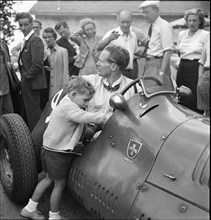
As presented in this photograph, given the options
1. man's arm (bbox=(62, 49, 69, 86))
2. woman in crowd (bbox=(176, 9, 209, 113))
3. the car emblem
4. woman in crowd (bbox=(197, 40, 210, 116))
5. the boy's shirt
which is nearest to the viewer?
the car emblem

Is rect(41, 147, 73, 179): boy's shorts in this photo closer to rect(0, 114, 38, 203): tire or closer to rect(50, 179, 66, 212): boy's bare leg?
rect(50, 179, 66, 212): boy's bare leg

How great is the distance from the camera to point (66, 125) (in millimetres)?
3096

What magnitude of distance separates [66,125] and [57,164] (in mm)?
333

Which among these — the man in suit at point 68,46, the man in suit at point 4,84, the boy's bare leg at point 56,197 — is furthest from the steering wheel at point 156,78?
the man in suit at point 68,46

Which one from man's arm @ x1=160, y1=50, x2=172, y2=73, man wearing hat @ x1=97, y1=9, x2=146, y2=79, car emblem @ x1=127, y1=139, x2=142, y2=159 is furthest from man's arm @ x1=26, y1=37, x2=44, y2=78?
car emblem @ x1=127, y1=139, x2=142, y2=159

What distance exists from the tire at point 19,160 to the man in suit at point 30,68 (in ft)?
5.57

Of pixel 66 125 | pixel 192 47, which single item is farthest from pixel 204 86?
pixel 66 125

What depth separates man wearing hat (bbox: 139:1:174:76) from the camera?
508 cm

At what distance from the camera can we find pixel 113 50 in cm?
347

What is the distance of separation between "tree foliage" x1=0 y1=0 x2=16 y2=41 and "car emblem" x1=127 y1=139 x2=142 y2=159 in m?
6.29

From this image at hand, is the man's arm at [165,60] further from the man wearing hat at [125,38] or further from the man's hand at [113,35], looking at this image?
the man's hand at [113,35]

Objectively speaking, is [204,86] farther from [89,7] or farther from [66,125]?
[89,7]

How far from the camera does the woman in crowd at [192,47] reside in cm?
528

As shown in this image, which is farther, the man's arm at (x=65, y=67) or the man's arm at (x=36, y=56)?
the man's arm at (x=65, y=67)
